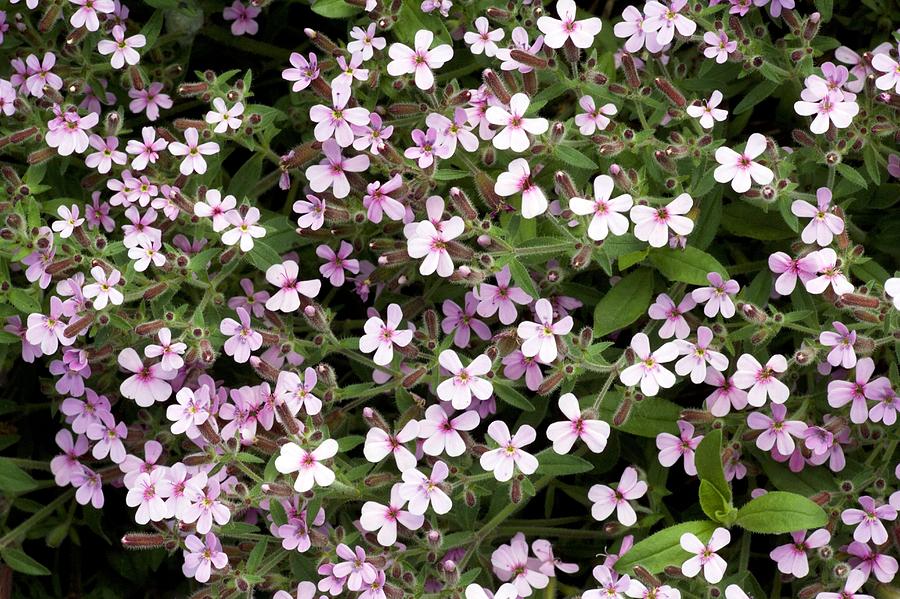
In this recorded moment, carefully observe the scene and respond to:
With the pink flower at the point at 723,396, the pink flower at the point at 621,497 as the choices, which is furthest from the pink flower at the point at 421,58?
the pink flower at the point at 621,497

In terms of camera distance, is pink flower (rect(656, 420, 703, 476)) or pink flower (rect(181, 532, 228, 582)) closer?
pink flower (rect(181, 532, 228, 582))

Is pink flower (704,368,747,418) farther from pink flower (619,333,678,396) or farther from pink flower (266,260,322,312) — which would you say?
pink flower (266,260,322,312)

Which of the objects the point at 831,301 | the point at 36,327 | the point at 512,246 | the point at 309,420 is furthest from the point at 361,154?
the point at 831,301

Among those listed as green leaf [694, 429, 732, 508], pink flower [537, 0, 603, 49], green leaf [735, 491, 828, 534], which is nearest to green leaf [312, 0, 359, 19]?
pink flower [537, 0, 603, 49]

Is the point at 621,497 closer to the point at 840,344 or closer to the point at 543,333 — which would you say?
the point at 543,333

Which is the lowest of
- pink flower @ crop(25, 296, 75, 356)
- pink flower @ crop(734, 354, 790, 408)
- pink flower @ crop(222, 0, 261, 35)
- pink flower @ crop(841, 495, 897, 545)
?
pink flower @ crop(25, 296, 75, 356)

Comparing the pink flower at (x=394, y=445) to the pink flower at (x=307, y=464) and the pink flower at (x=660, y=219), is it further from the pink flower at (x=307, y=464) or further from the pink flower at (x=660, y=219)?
the pink flower at (x=660, y=219)

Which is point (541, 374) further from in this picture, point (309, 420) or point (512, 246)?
point (309, 420)
